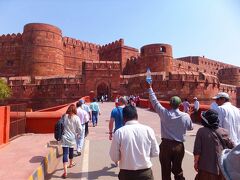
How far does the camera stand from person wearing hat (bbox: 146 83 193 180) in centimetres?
342

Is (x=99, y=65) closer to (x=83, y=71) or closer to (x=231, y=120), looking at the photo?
(x=83, y=71)

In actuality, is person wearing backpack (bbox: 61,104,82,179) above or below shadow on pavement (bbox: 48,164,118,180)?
above

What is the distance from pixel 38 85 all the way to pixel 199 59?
3396 centimetres

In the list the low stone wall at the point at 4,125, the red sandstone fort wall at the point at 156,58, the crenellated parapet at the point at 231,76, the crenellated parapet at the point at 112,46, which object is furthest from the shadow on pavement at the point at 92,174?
the crenellated parapet at the point at 231,76

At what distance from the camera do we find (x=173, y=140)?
3461mm

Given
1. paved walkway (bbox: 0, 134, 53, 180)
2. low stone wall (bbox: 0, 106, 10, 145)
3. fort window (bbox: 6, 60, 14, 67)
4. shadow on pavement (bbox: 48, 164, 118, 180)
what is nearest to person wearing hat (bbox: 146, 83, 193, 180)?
shadow on pavement (bbox: 48, 164, 118, 180)

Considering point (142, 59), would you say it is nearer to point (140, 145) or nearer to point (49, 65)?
point (49, 65)

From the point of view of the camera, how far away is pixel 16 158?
492 cm

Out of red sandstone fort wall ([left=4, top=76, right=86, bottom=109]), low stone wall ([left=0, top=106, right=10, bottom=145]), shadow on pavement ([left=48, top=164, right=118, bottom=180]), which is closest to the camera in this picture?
shadow on pavement ([left=48, top=164, right=118, bottom=180])

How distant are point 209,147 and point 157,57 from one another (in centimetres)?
3404

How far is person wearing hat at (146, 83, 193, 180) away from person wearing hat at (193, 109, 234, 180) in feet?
1.60

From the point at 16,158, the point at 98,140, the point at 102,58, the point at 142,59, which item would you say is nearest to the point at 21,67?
the point at 102,58

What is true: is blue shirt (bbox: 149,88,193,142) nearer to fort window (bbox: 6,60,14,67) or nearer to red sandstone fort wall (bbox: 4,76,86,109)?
red sandstone fort wall (bbox: 4,76,86,109)

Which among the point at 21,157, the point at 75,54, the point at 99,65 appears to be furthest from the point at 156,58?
the point at 21,157
